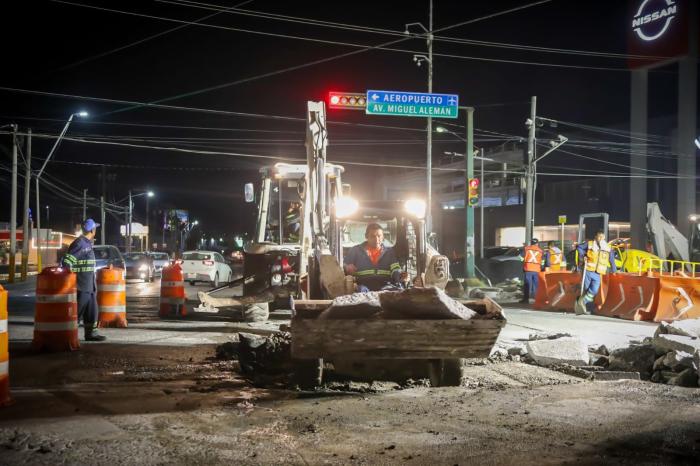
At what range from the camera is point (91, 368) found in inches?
295

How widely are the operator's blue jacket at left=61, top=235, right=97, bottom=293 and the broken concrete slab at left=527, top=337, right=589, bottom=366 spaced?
6.70m

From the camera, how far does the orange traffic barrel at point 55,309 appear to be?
8.42 m

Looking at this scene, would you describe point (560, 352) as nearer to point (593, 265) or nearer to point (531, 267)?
point (593, 265)

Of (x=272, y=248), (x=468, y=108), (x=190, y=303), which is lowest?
(x=190, y=303)

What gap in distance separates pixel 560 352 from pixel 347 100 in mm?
12464

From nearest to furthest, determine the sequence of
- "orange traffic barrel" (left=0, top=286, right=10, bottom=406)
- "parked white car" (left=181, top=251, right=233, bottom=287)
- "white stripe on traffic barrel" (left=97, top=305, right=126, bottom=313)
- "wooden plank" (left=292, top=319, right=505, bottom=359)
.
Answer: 1. "orange traffic barrel" (left=0, top=286, right=10, bottom=406)
2. "wooden plank" (left=292, top=319, right=505, bottom=359)
3. "white stripe on traffic barrel" (left=97, top=305, right=126, bottom=313)
4. "parked white car" (left=181, top=251, right=233, bottom=287)

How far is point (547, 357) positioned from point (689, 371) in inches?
67.6

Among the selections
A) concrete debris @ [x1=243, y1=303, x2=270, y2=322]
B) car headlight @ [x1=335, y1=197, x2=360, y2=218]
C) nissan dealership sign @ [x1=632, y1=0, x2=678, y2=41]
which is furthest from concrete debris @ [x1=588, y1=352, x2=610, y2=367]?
nissan dealership sign @ [x1=632, y1=0, x2=678, y2=41]

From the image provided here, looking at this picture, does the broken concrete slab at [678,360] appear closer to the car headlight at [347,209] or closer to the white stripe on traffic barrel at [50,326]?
the car headlight at [347,209]

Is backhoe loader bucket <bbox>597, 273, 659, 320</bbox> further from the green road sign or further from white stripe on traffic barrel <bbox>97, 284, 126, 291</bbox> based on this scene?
white stripe on traffic barrel <bbox>97, 284, 126, 291</bbox>

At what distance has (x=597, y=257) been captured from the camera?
1445 centimetres

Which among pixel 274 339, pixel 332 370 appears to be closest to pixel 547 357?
pixel 332 370

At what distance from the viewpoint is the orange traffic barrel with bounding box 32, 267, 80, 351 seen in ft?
27.6

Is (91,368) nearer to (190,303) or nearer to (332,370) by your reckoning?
(332,370)
